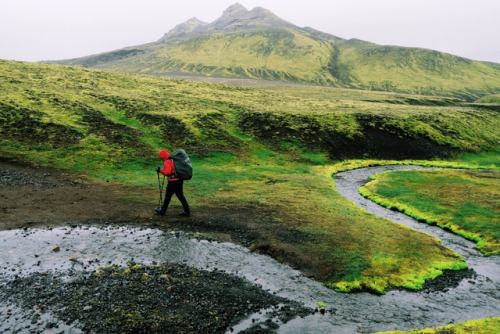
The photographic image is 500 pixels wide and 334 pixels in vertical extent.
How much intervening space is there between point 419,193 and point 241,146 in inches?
1205

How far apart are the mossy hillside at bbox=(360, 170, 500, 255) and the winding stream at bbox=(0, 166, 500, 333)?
152 inches

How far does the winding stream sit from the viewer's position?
15074mm

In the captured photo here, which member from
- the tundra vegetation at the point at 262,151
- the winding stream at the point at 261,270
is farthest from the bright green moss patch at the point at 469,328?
the tundra vegetation at the point at 262,151

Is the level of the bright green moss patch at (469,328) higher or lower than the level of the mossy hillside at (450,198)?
lower

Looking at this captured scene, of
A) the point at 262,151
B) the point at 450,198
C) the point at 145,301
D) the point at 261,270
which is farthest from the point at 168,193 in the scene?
the point at 262,151

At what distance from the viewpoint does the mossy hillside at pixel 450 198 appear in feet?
89.8

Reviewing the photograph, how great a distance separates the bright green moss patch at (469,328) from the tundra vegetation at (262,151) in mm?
3605

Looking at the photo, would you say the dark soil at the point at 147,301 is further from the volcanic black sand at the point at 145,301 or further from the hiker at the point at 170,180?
A: the hiker at the point at 170,180

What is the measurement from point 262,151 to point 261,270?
130 feet

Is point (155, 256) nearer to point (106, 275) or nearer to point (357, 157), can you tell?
point (106, 275)

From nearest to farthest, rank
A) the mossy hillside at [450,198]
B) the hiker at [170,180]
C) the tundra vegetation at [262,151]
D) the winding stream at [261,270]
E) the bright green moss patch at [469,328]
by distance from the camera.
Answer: the bright green moss patch at [469,328], the winding stream at [261,270], the tundra vegetation at [262,151], the hiker at [170,180], the mossy hillside at [450,198]

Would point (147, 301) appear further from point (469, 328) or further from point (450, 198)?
point (450, 198)

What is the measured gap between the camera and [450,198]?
116 feet

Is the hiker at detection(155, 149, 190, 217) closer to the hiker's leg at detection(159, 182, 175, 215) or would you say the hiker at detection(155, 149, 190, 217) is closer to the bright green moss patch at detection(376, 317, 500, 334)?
the hiker's leg at detection(159, 182, 175, 215)
